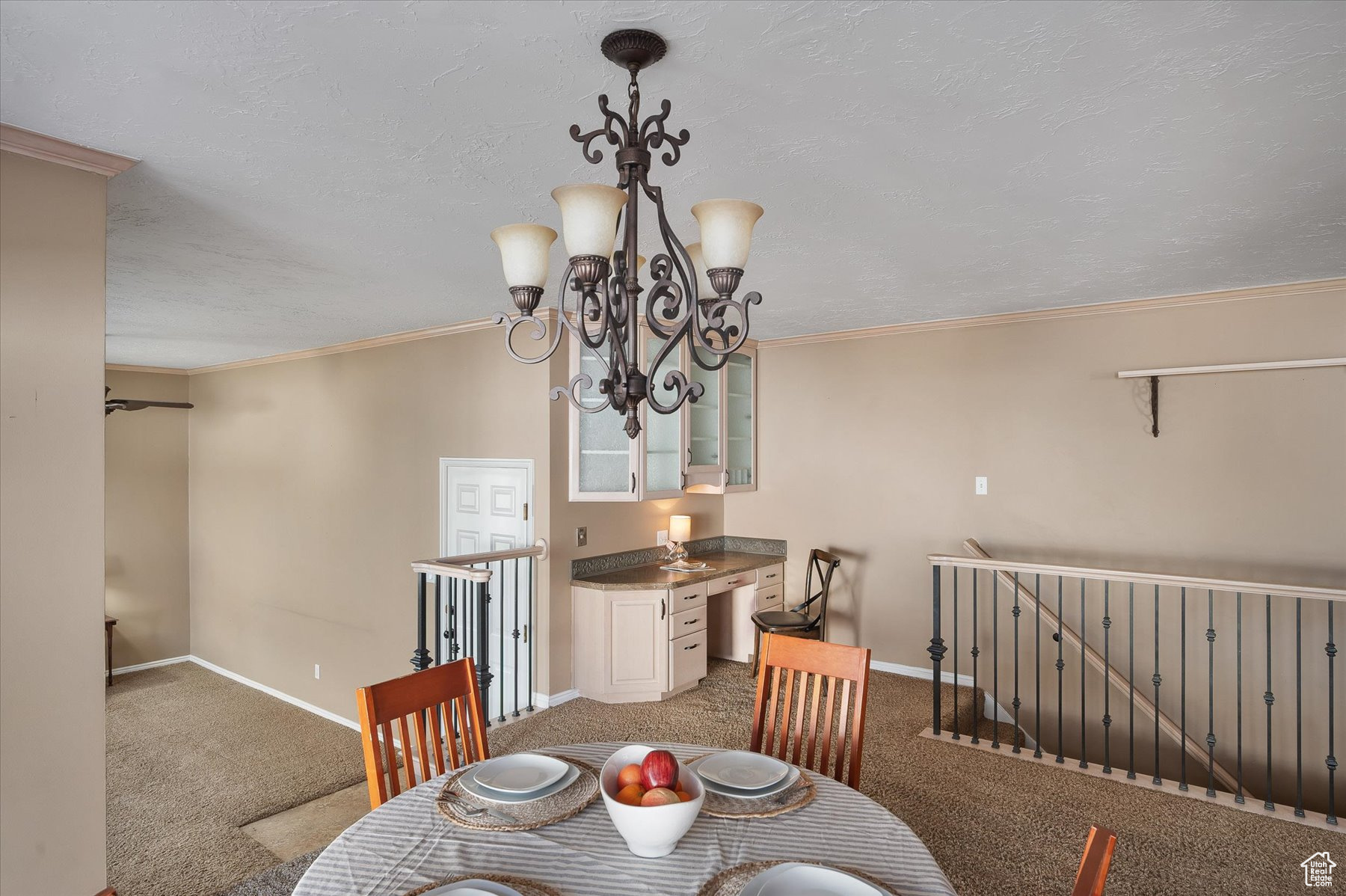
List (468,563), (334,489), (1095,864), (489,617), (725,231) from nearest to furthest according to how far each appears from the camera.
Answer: (1095,864), (725,231), (468,563), (489,617), (334,489)

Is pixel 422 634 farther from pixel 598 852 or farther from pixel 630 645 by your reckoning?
pixel 598 852

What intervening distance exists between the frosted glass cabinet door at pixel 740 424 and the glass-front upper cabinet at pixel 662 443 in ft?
1.62

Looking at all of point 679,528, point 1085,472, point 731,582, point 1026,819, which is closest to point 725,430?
point 679,528

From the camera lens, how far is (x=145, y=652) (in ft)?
23.5

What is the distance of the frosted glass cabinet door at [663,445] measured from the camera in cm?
448

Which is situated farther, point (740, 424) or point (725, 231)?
point (740, 424)

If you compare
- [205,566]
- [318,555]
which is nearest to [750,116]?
[318,555]

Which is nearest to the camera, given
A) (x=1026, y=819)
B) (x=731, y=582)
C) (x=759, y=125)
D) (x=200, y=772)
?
(x=759, y=125)

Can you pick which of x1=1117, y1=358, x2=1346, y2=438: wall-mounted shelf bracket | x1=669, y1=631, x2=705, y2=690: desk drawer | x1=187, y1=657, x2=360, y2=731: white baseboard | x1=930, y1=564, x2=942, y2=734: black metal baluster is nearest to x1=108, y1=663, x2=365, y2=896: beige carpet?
x1=187, y1=657, x2=360, y2=731: white baseboard

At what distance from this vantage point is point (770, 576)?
5.04m

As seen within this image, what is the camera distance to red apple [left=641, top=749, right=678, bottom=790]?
1416 millimetres

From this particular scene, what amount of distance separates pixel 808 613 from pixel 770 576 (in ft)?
1.14

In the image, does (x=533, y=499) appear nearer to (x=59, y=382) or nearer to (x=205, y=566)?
(x=59, y=382)

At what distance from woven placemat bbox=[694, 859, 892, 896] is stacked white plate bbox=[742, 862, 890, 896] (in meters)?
0.02
